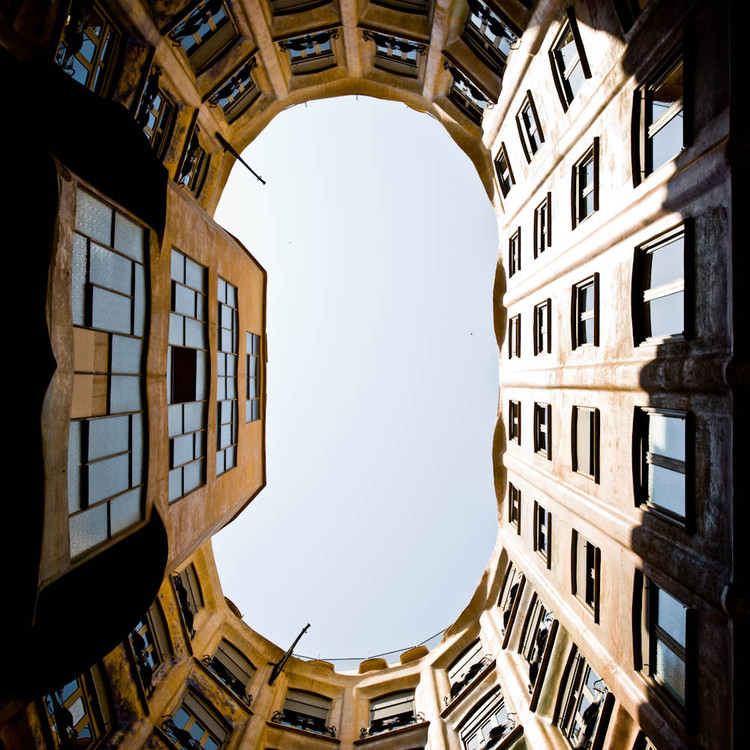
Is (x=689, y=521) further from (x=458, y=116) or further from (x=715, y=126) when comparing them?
(x=458, y=116)

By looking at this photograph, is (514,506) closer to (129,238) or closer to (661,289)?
(661,289)

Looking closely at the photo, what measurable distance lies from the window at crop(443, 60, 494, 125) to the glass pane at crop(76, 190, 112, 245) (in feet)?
56.4

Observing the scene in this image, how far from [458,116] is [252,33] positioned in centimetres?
1048

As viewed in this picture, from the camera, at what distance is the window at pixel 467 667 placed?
76.4 ft

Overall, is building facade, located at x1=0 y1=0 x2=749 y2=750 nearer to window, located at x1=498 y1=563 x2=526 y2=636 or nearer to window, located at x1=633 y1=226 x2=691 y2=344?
window, located at x1=633 y1=226 x2=691 y2=344

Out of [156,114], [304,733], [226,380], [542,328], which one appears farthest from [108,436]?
[304,733]

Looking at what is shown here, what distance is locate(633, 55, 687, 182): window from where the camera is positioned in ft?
37.2

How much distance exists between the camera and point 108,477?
12102 millimetres

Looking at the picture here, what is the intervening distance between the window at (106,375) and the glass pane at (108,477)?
2cm

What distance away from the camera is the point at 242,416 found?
21.5 meters

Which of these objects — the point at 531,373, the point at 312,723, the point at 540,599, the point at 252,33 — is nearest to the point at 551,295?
the point at 531,373

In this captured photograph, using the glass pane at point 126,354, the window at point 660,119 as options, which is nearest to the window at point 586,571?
the window at point 660,119

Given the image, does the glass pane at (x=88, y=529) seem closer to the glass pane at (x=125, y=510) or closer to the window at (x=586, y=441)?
the glass pane at (x=125, y=510)

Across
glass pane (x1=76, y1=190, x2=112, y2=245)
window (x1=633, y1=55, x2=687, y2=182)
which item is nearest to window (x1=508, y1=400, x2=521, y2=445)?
window (x1=633, y1=55, x2=687, y2=182)
